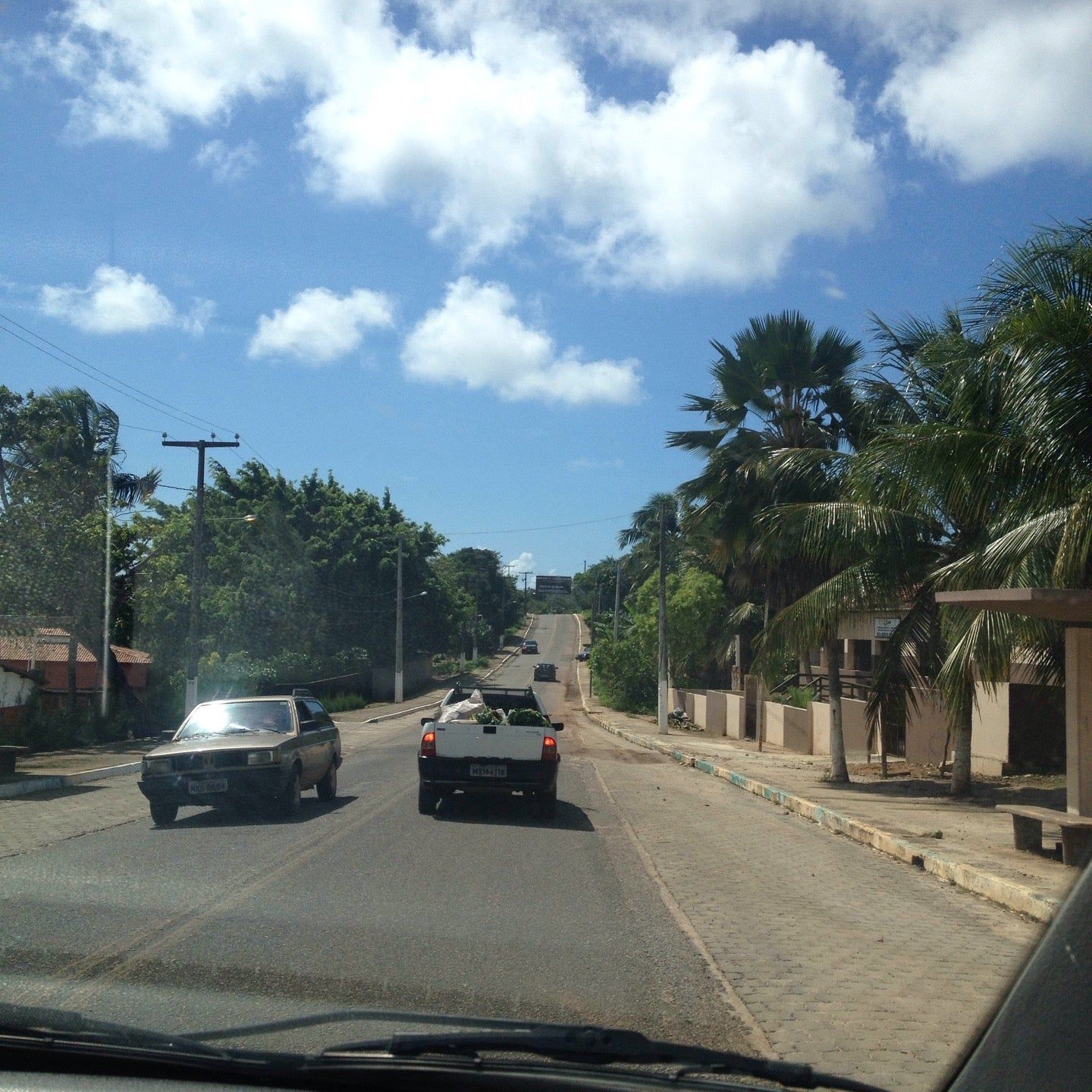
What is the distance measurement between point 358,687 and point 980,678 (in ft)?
159

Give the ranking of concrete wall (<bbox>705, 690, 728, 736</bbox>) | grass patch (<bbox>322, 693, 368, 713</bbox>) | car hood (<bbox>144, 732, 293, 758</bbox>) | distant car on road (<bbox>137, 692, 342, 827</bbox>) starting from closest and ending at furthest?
distant car on road (<bbox>137, 692, 342, 827</bbox>), car hood (<bbox>144, 732, 293, 758</bbox>), concrete wall (<bbox>705, 690, 728, 736</bbox>), grass patch (<bbox>322, 693, 368, 713</bbox>)

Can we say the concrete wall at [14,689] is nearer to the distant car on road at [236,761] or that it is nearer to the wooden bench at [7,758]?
the wooden bench at [7,758]

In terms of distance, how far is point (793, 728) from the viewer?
30578 mm

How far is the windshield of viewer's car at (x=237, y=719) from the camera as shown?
13.9 m

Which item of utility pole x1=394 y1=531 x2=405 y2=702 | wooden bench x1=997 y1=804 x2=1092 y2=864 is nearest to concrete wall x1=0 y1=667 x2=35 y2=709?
wooden bench x1=997 y1=804 x2=1092 y2=864

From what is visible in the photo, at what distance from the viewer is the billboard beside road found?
339 ft

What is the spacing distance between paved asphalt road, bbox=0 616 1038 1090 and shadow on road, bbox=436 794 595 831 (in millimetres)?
105

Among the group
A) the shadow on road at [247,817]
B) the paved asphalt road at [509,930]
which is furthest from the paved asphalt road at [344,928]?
the shadow on road at [247,817]

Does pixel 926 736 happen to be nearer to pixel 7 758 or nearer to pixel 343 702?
pixel 7 758

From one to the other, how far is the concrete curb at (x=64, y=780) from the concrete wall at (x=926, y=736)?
51.3ft

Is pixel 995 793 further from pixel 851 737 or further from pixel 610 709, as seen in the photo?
pixel 610 709

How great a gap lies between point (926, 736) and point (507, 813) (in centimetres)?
1297

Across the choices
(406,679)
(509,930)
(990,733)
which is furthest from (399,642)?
(509,930)

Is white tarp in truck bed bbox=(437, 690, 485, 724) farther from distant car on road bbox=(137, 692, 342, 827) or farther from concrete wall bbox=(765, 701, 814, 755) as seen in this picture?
concrete wall bbox=(765, 701, 814, 755)
